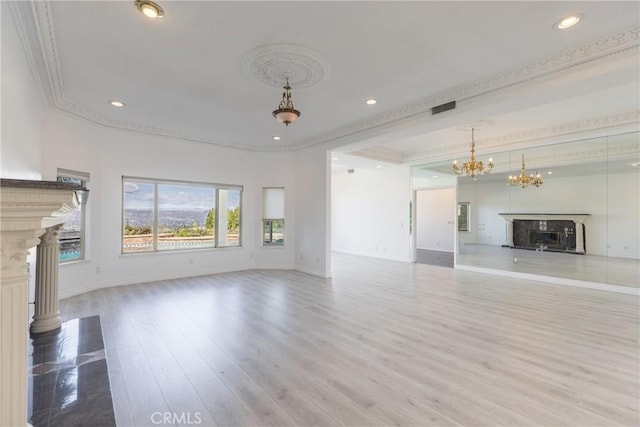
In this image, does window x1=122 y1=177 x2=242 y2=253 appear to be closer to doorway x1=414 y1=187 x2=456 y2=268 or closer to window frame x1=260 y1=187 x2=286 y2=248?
window frame x1=260 y1=187 x2=286 y2=248

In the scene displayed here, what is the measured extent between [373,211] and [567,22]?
7.96 m

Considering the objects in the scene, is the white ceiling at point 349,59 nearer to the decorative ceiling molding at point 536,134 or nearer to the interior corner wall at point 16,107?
the decorative ceiling molding at point 536,134

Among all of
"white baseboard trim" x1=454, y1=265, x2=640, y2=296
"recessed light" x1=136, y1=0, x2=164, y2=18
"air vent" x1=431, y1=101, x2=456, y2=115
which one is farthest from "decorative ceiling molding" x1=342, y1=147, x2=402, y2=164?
"recessed light" x1=136, y1=0, x2=164, y2=18

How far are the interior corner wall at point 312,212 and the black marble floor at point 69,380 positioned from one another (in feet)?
14.4


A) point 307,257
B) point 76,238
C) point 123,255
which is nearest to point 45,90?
point 76,238

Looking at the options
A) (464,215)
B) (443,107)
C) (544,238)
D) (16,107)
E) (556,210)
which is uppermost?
(443,107)

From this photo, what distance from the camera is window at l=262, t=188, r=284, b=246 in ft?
25.5

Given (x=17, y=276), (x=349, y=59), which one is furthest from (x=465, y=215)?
(x=17, y=276)

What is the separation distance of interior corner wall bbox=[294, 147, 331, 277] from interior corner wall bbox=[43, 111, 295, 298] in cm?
Result: 34

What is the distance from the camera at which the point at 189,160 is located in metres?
6.64

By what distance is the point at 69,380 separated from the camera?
243 centimetres

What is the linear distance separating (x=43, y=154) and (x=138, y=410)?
4.58m

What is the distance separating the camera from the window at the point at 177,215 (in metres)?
6.07

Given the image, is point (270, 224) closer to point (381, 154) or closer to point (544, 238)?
point (381, 154)
